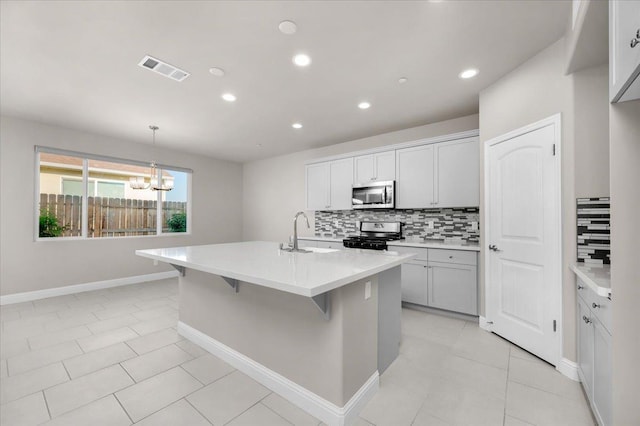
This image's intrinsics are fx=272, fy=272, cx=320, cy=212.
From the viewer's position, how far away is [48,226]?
4199 mm

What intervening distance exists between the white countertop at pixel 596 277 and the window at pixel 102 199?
15.6ft

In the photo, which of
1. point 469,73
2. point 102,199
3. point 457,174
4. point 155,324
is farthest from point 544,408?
point 102,199

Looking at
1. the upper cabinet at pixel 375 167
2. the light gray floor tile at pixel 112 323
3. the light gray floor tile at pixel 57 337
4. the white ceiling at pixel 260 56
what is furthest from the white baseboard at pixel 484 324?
the light gray floor tile at pixel 57 337

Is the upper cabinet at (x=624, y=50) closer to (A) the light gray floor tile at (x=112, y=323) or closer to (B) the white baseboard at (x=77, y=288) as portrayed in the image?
(A) the light gray floor tile at (x=112, y=323)

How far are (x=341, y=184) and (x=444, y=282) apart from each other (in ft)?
7.41

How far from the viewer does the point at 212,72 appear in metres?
2.64

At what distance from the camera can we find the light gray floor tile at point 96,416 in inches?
63.3

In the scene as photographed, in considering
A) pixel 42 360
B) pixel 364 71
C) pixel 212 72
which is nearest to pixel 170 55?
pixel 212 72

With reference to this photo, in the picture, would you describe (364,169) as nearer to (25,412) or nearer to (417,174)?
(417,174)

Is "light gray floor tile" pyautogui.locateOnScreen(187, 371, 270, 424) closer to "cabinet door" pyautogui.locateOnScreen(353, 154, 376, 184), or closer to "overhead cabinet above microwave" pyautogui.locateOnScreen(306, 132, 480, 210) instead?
"overhead cabinet above microwave" pyautogui.locateOnScreen(306, 132, 480, 210)

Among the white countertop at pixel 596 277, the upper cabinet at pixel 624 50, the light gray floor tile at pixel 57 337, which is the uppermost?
the upper cabinet at pixel 624 50

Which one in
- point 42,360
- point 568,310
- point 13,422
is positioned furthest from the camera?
point 42,360

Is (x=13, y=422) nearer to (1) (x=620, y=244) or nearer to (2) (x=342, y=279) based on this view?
(2) (x=342, y=279)

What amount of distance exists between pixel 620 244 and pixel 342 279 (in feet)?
4.02
